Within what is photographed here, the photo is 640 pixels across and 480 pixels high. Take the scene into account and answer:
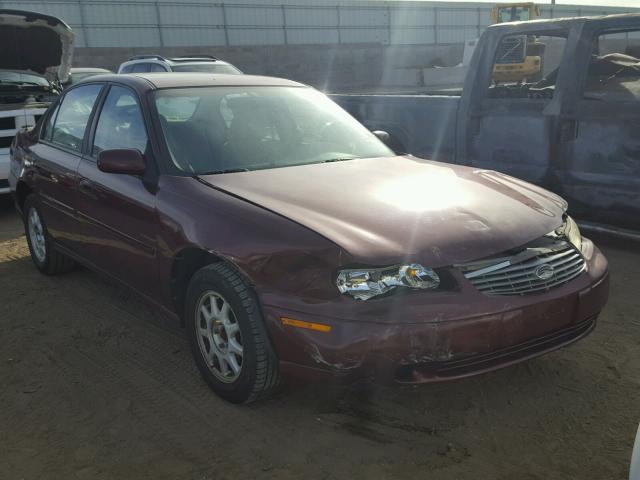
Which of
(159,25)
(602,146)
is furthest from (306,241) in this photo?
(159,25)

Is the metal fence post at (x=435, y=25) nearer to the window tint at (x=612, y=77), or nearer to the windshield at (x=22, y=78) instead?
the windshield at (x=22, y=78)

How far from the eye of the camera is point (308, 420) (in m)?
A: 3.06

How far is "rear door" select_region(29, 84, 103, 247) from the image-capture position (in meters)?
4.46

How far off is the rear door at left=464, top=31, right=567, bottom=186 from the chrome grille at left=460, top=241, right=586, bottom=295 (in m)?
2.58

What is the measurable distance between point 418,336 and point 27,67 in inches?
320

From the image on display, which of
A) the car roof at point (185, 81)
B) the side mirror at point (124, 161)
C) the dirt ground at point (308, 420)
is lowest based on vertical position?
the dirt ground at point (308, 420)

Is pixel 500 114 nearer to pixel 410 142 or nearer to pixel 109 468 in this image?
pixel 410 142

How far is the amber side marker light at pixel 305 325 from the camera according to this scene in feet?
8.72

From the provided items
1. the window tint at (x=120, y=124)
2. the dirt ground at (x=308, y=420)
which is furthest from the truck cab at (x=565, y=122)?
the window tint at (x=120, y=124)

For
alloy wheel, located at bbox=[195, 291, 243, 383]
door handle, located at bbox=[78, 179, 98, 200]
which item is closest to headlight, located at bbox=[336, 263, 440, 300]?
alloy wheel, located at bbox=[195, 291, 243, 383]

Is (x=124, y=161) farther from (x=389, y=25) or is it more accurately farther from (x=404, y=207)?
(x=389, y=25)

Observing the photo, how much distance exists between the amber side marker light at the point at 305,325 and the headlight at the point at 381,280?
6.6 inches

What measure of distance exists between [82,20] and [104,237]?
84.8ft

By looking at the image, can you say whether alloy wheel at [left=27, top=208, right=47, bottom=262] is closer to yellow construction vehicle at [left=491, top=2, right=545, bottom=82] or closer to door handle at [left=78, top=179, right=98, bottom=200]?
door handle at [left=78, top=179, right=98, bottom=200]
